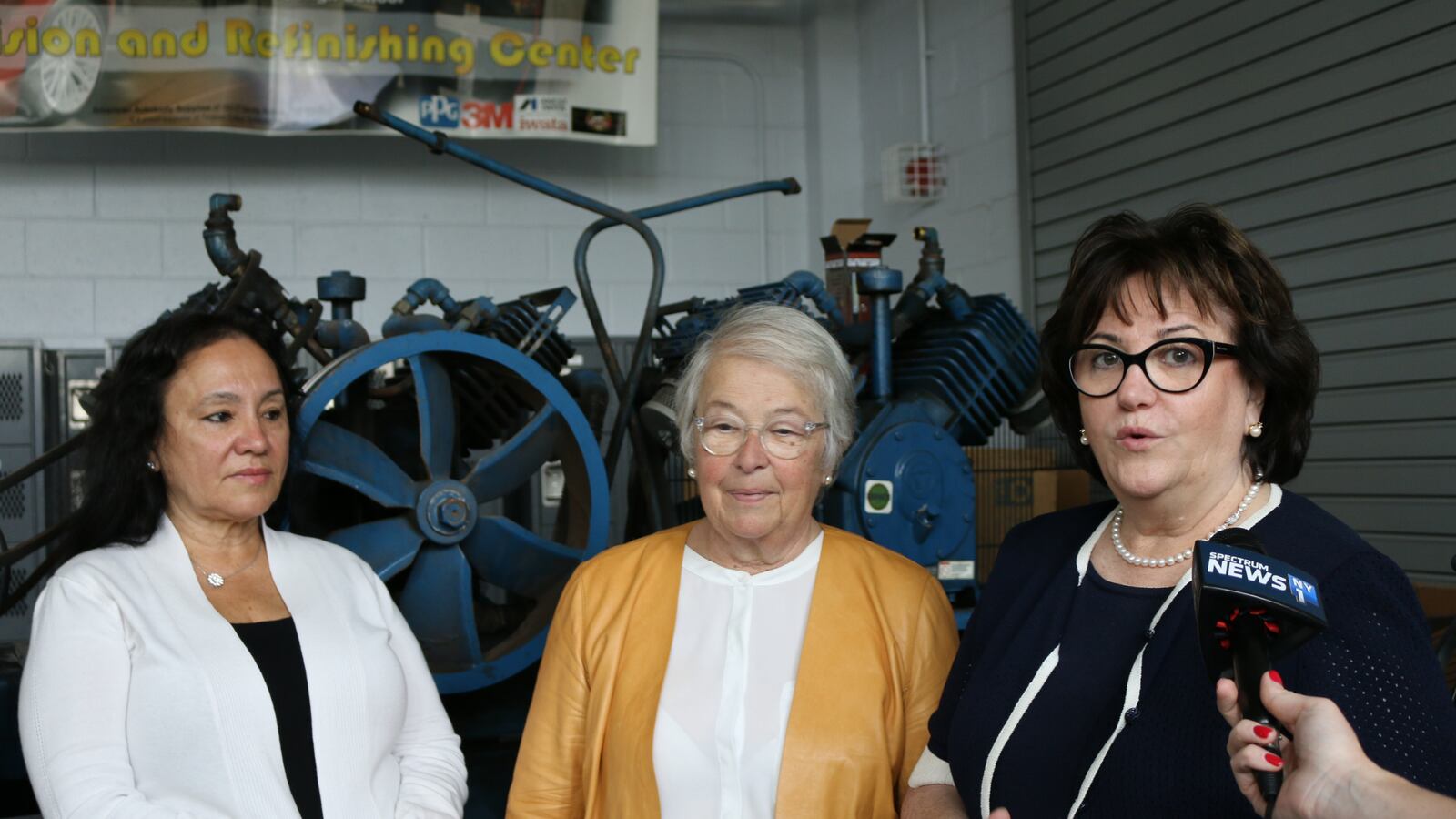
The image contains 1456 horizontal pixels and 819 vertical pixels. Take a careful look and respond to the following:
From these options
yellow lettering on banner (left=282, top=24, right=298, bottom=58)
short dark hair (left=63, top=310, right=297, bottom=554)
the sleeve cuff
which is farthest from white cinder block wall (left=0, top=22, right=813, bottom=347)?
the sleeve cuff

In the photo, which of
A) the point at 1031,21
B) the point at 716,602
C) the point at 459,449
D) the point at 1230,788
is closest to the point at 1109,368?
the point at 1230,788

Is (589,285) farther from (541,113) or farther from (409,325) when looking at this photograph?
(541,113)

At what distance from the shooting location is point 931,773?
1739 mm

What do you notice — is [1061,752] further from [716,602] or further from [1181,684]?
[716,602]

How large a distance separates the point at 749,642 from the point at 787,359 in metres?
0.41

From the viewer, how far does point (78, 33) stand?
4.61 metres

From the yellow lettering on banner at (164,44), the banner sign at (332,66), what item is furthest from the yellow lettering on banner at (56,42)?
the yellow lettering on banner at (164,44)

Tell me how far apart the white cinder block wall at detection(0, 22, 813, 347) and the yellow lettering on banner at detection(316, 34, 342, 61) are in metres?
0.50

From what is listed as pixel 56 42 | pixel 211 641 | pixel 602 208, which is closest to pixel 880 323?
pixel 602 208

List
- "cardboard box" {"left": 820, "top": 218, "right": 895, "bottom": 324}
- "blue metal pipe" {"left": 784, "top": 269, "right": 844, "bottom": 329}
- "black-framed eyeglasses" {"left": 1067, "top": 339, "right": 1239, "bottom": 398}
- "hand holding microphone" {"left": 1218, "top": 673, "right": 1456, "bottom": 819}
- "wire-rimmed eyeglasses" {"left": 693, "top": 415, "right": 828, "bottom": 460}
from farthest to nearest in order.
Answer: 1. "cardboard box" {"left": 820, "top": 218, "right": 895, "bottom": 324}
2. "blue metal pipe" {"left": 784, "top": 269, "right": 844, "bottom": 329}
3. "wire-rimmed eyeglasses" {"left": 693, "top": 415, "right": 828, "bottom": 460}
4. "black-framed eyeglasses" {"left": 1067, "top": 339, "right": 1239, "bottom": 398}
5. "hand holding microphone" {"left": 1218, "top": 673, "right": 1456, "bottom": 819}

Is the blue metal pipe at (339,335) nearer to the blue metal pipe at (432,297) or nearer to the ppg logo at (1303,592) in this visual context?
the blue metal pipe at (432,297)

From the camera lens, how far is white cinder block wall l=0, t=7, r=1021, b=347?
491 cm

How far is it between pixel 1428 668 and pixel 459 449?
2.20m

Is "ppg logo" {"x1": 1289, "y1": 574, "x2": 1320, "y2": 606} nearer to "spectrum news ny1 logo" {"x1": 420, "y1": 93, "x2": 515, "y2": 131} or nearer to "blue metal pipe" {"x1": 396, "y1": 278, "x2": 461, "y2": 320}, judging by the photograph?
"blue metal pipe" {"x1": 396, "y1": 278, "x2": 461, "y2": 320}
